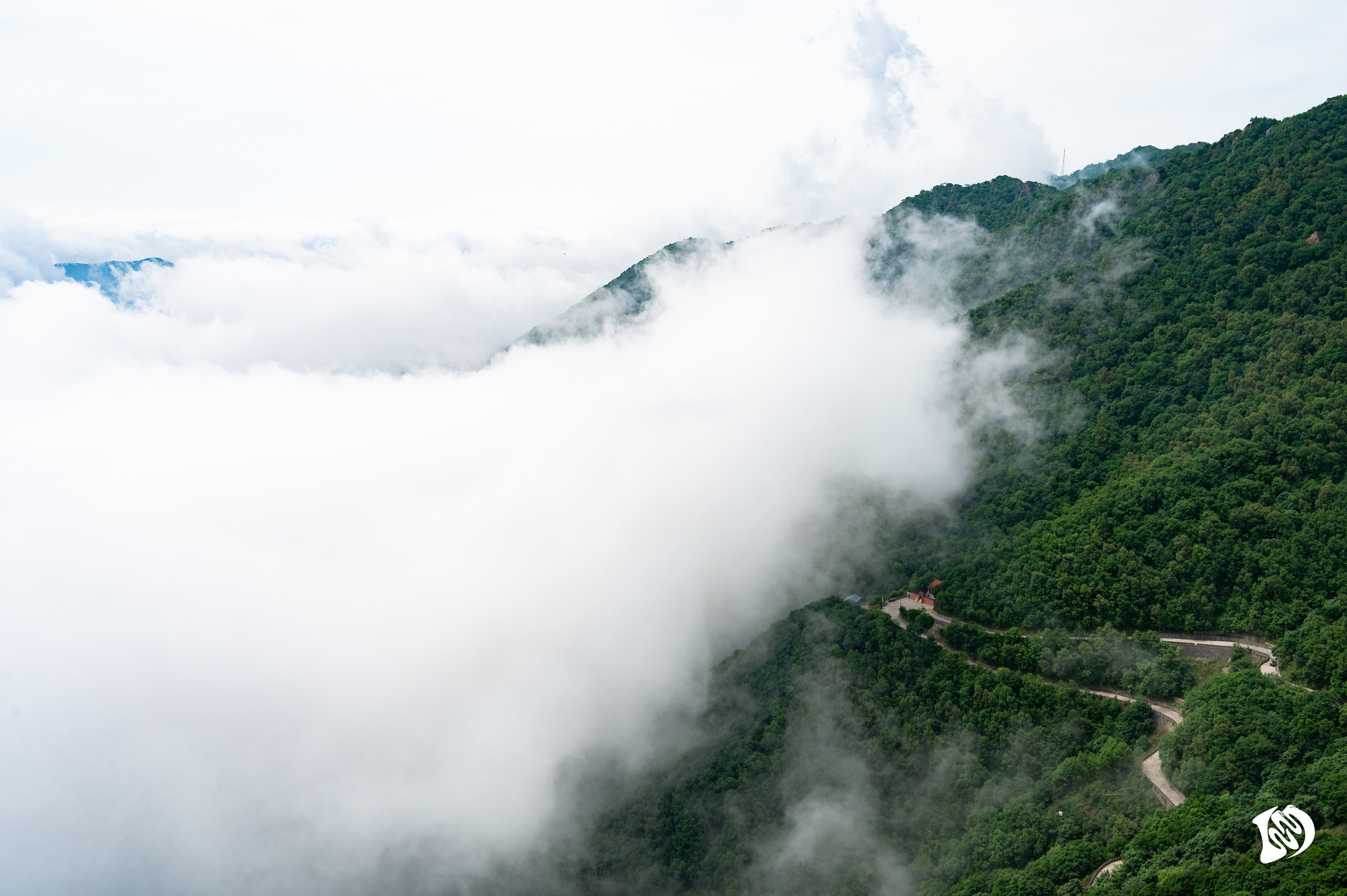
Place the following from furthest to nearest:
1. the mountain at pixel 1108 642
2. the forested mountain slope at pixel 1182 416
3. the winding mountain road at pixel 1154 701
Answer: the forested mountain slope at pixel 1182 416
the winding mountain road at pixel 1154 701
the mountain at pixel 1108 642

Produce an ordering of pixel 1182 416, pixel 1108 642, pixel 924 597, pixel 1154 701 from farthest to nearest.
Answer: pixel 1182 416
pixel 924 597
pixel 1108 642
pixel 1154 701

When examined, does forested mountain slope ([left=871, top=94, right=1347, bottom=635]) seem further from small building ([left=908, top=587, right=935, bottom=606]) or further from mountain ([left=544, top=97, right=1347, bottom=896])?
small building ([left=908, top=587, right=935, bottom=606])

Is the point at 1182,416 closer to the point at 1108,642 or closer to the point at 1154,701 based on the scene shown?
the point at 1108,642

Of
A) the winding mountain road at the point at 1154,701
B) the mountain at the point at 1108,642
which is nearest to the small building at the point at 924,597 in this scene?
the winding mountain road at the point at 1154,701

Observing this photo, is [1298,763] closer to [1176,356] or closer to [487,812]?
[1176,356]

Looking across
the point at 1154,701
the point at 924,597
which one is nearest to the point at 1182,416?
the point at 924,597

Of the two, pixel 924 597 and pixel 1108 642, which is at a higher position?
pixel 924 597

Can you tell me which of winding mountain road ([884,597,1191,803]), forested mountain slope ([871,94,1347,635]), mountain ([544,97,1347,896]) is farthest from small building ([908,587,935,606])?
mountain ([544,97,1347,896])

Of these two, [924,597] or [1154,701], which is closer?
[1154,701]

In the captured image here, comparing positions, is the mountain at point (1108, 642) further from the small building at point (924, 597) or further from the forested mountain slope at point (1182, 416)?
the small building at point (924, 597)
